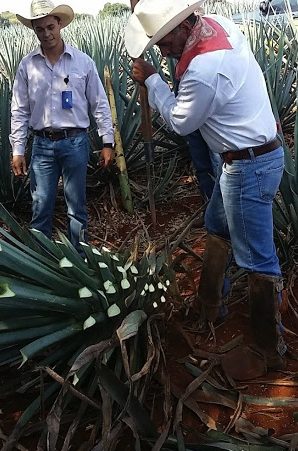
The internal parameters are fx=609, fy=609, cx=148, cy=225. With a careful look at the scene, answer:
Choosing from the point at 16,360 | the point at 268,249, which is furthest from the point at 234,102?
the point at 16,360

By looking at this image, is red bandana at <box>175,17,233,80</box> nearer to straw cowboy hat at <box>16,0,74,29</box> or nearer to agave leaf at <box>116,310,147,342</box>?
agave leaf at <box>116,310,147,342</box>

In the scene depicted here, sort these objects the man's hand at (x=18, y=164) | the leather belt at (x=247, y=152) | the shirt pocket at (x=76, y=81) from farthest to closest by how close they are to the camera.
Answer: the man's hand at (x=18, y=164), the shirt pocket at (x=76, y=81), the leather belt at (x=247, y=152)

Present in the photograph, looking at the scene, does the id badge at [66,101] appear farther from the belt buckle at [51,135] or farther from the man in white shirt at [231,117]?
the man in white shirt at [231,117]

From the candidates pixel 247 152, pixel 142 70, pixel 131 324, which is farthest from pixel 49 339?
pixel 142 70

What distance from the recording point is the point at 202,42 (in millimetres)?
2262

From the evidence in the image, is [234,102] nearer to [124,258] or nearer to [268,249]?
[268,249]

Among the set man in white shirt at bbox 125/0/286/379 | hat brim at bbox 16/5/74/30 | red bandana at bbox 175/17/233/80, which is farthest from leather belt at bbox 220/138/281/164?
hat brim at bbox 16/5/74/30

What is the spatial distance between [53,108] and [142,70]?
1025 millimetres

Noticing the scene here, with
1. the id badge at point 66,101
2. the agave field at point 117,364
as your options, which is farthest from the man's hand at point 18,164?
the agave field at point 117,364

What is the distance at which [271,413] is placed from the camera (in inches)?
92.7

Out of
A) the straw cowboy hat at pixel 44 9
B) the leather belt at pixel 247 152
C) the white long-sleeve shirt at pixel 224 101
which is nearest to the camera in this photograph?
the white long-sleeve shirt at pixel 224 101

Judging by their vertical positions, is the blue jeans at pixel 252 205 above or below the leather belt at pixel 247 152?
below

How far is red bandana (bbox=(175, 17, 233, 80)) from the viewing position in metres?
2.25

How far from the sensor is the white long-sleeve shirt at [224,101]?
2211 millimetres
